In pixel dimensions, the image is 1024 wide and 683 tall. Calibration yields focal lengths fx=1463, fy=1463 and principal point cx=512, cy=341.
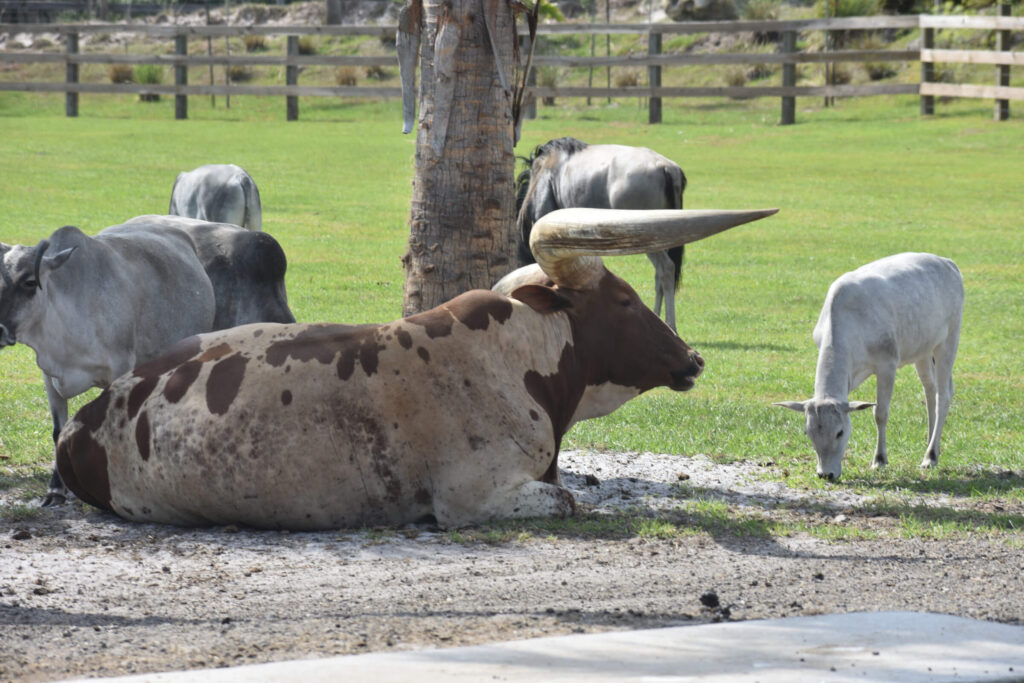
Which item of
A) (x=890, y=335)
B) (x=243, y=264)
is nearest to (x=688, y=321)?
(x=890, y=335)

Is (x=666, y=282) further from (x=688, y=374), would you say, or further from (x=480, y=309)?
(x=480, y=309)

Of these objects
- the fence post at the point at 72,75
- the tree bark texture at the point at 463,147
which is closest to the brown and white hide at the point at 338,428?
the tree bark texture at the point at 463,147

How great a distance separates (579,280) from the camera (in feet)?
24.8

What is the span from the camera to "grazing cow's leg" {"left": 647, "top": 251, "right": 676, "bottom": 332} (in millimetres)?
15188

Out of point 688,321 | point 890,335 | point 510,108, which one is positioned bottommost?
point 688,321

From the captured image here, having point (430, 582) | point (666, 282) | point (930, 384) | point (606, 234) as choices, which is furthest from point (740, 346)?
point (430, 582)

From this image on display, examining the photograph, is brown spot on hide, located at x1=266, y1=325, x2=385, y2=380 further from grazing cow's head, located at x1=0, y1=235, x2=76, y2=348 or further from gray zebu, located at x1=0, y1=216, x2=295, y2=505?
grazing cow's head, located at x1=0, y1=235, x2=76, y2=348

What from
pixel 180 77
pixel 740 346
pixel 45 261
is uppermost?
pixel 180 77

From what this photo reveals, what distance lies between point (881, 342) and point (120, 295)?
4633mm

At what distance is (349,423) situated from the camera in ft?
22.8

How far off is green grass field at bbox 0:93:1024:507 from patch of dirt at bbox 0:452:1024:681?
5.72ft

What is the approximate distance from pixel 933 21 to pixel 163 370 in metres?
25.9

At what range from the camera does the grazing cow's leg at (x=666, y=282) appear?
49.8 ft

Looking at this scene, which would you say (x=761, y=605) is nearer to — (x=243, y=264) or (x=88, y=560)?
(x=88, y=560)
